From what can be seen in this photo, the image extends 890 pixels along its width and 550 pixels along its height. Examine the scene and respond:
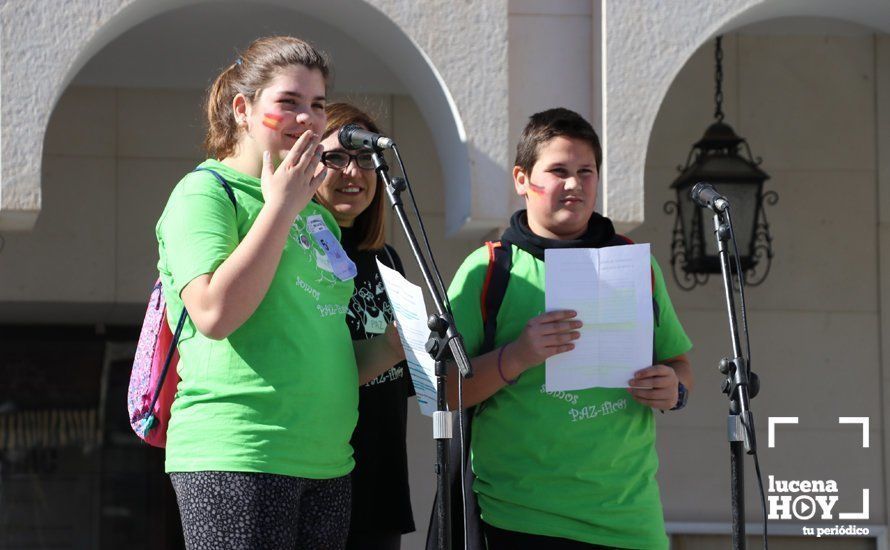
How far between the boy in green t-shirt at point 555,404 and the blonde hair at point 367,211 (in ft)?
1.10

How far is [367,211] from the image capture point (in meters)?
3.81

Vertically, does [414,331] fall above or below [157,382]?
above

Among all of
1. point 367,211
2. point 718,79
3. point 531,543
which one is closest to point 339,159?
point 367,211

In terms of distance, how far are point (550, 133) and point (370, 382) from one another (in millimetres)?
833

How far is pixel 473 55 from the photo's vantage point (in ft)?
16.8

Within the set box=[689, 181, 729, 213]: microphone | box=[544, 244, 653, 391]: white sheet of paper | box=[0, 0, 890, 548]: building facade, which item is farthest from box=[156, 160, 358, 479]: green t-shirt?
box=[0, 0, 890, 548]: building facade

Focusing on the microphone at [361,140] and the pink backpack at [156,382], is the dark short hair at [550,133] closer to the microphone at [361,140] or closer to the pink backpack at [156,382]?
the microphone at [361,140]

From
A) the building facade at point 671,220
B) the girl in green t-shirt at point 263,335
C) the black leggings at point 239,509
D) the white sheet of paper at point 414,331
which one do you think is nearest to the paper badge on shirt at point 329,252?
the girl in green t-shirt at point 263,335

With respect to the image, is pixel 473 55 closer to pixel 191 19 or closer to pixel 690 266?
pixel 191 19

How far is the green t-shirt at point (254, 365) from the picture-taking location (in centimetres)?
271

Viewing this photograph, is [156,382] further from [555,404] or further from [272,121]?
[555,404]

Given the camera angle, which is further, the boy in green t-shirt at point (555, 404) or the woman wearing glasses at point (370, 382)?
the woman wearing glasses at point (370, 382)

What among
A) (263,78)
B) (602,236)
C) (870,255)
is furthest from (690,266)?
(263,78)

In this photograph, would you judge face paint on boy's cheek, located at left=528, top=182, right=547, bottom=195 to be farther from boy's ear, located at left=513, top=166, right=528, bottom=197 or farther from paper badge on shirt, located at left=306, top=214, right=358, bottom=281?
paper badge on shirt, located at left=306, top=214, right=358, bottom=281
